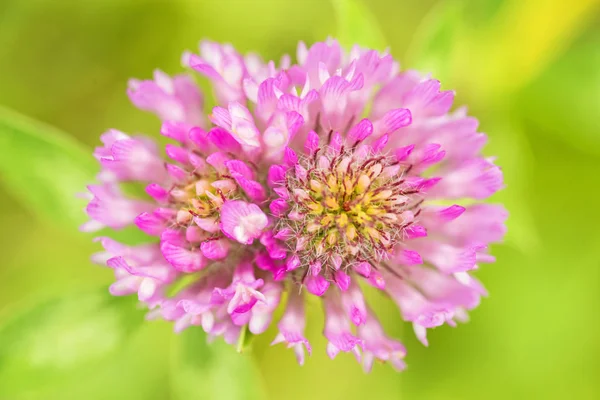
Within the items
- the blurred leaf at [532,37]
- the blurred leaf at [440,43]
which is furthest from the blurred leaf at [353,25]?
the blurred leaf at [532,37]

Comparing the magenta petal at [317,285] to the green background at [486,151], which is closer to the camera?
the magenta petal at [317,285]

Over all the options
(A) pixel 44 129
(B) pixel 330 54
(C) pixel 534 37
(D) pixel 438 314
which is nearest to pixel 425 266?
(D) pixel 438 314

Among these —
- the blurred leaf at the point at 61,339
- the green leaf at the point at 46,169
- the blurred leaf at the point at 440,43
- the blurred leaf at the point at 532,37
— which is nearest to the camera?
the blurred leaf at the point at 61,339

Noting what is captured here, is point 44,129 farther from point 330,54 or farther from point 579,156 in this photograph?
point 579,156

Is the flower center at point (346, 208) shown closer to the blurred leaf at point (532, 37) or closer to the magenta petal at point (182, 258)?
the magenta petal at point (182, 258)

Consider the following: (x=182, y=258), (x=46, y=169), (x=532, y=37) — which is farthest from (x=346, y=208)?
(x=532, y=37)

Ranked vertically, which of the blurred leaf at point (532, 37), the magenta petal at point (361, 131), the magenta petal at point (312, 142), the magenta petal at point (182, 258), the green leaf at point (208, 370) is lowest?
the green leaf at point (208, 370)

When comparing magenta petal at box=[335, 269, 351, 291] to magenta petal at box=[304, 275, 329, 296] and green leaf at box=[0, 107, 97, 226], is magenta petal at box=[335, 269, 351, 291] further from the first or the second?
green leaf at box=[0, 107, 97, 226]
